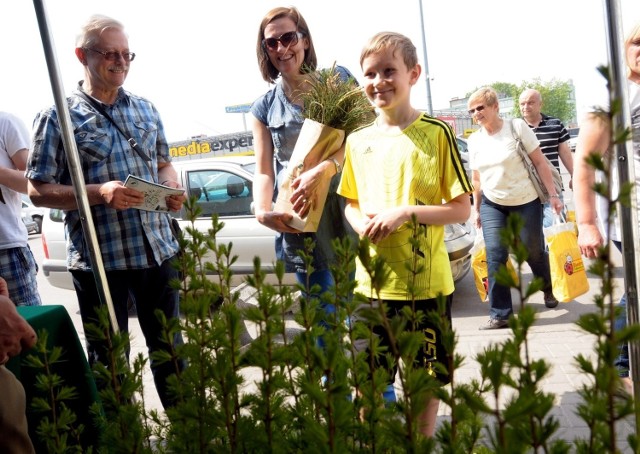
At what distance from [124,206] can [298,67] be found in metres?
0.94

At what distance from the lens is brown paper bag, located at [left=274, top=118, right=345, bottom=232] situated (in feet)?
8.39

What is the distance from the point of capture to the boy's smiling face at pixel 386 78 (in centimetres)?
239

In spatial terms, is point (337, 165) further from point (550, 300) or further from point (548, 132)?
point (550, 300)

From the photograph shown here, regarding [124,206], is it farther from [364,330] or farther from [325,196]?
[364,330]

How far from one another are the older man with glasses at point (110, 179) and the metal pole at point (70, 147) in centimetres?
23

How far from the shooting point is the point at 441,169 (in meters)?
2.36

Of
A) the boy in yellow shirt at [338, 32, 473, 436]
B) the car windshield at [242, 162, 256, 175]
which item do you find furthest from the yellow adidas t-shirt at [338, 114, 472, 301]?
the car windshield at [242, 162, 256, 175]

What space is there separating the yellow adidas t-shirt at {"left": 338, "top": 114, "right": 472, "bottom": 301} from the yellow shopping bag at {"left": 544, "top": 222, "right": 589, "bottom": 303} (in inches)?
122

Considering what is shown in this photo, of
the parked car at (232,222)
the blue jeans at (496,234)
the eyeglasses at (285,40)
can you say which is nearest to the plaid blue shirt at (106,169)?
the eyeglasses at (285,40)

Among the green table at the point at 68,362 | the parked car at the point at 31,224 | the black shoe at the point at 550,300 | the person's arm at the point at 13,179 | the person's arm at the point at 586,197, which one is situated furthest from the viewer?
the parked car at the point at 31,224

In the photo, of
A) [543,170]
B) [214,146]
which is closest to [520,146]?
[543,170]

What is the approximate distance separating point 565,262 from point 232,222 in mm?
3319

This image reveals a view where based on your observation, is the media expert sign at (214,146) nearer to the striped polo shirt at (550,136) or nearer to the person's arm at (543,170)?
the striped polo shirt at (550,136)

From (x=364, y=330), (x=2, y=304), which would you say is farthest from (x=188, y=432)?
(x=2, y=304)
